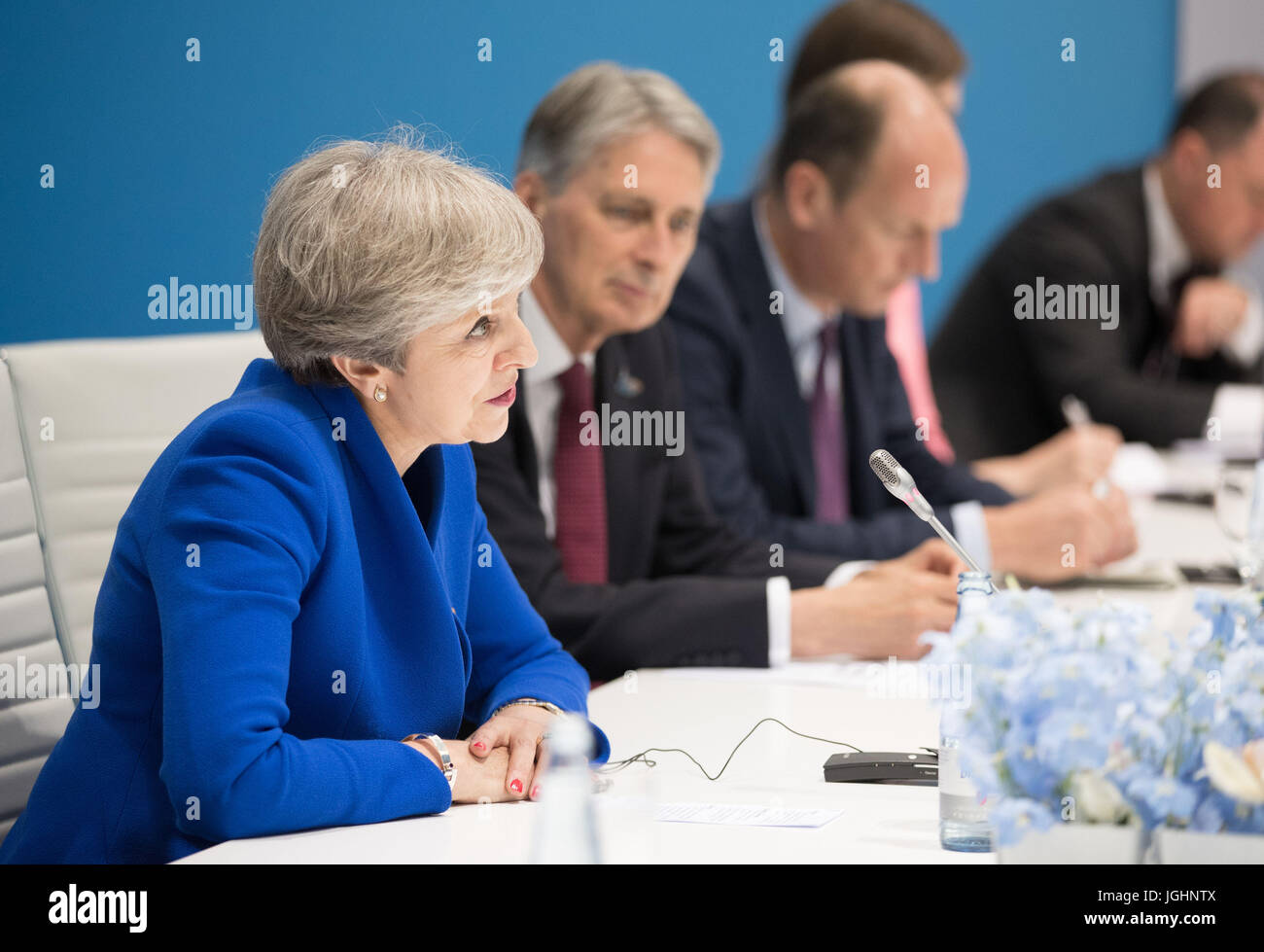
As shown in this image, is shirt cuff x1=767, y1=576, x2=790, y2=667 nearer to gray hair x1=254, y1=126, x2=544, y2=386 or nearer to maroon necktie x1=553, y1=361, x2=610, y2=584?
maroon necktie x1=553, y1=361, x2=610, y2=584

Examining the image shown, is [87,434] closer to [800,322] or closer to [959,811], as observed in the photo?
[959,811]

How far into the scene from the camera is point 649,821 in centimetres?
84

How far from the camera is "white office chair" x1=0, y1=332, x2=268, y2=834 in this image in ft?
5.33

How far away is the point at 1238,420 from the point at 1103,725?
3370 millimetres

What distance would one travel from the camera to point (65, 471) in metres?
1.68

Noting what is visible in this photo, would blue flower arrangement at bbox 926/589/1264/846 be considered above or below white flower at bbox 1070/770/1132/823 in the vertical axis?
above

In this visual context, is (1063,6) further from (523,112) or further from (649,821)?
(649,821)

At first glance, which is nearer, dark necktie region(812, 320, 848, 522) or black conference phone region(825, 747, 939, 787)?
black conference phone region(825, 747, 939, 787)

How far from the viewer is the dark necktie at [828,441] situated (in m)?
2.84

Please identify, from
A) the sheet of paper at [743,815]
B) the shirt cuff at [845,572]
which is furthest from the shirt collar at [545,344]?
the sheet of paper at [743,815]

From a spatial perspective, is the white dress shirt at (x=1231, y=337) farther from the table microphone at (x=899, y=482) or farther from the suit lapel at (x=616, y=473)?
the table microphone at (x=899, y=482)

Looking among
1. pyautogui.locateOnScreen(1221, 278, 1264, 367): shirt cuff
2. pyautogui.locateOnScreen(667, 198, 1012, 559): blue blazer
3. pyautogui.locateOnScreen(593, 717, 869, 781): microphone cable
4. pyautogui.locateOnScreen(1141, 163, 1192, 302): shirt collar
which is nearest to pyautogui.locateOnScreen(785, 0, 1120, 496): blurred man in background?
pyautogui.locateOnScreen(667, 198, 1012, 559): blue blazer

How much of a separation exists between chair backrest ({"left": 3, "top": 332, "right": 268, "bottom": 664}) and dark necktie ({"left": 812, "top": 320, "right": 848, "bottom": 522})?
141cm
